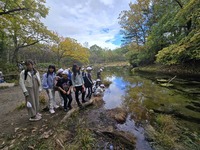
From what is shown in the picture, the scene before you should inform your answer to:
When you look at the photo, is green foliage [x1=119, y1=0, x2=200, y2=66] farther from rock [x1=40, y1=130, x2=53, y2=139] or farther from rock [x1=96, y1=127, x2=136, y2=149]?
rock [x1=40, y1=130, x2=53, y2=139]

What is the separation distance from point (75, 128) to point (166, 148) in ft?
7.75

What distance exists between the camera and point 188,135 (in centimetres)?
362

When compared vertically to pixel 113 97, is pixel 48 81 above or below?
above

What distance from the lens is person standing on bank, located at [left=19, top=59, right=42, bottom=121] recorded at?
3756 millimetres

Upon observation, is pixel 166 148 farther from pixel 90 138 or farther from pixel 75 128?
pixel 75 128

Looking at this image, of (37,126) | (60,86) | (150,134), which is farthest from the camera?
(60,86)

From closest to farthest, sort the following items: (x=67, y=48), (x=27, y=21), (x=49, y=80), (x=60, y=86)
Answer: (x=49, y=80), (x=60, y=86), (x=27, y=21), (x=67, y=48)

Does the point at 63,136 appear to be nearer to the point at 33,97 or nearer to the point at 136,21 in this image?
the point at 33,97

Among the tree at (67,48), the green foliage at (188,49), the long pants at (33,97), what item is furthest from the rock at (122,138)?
the tree at (67,48)

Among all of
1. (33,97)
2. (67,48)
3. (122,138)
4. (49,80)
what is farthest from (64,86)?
(67,48)

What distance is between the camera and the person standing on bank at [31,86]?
3.76m

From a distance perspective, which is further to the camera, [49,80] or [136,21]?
[136,21]

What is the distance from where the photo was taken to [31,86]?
12.9ft

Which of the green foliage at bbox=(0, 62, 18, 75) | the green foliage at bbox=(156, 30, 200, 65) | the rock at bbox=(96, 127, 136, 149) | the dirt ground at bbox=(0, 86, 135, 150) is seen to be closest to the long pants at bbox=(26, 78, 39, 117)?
the dirt ground at bbox=(0, 86, 135, 150)
